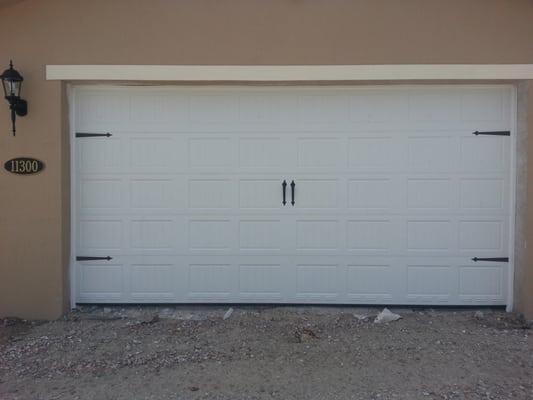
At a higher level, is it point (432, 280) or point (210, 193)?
point (210, 193)

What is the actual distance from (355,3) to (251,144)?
1762 mm

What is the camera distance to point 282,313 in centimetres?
489

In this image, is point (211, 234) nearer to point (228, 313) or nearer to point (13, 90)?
point (228, 313)

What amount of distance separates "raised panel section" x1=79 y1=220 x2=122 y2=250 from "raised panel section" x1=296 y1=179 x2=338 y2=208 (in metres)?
1.90

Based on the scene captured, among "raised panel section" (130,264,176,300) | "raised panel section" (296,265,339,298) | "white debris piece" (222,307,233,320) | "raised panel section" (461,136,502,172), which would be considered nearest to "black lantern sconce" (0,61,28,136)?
"raised panel section" (130,264,176,300)

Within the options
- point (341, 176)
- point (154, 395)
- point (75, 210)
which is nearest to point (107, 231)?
point (75, 210)

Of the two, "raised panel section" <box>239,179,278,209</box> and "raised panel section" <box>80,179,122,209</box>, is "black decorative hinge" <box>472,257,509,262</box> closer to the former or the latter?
"raised panel section" <box>239,179,278,209</box>

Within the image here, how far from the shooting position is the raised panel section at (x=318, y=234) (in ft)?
16.6

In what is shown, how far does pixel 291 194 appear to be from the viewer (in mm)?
5055

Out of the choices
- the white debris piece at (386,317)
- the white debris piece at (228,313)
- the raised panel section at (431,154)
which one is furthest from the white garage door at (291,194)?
the white debris piece at (386,317)

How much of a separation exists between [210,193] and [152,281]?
1151 mm

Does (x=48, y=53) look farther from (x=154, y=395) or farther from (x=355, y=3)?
(x=154, y=395)

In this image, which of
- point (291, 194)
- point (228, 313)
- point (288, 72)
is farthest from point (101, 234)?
point (288, 72)

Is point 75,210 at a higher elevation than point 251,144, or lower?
lower
